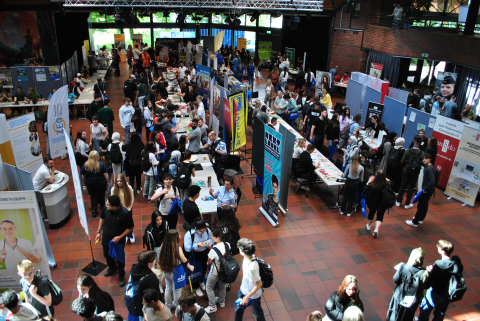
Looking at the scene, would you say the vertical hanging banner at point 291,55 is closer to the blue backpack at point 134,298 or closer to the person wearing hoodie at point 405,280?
the person wearing hoodie at point 405,280

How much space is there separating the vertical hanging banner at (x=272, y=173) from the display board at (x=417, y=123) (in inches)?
188

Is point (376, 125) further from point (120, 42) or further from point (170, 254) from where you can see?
point (120, 42)

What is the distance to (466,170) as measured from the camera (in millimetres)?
8133

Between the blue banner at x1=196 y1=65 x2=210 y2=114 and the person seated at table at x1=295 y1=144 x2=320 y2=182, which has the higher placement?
the blue banner at x1=196 y1=65 x2=210 y2=114

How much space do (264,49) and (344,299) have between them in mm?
21784

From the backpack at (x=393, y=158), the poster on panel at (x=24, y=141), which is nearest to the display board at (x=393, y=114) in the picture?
the backpack at (x=393, y=158)

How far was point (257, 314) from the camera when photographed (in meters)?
4.43

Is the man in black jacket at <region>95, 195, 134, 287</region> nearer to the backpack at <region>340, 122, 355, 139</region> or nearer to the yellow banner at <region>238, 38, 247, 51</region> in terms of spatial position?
the backpack at <region>340, 122, 355, 139</region>

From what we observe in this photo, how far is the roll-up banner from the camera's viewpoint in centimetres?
1196

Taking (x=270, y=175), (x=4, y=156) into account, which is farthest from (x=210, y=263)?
(x=4, y=156)

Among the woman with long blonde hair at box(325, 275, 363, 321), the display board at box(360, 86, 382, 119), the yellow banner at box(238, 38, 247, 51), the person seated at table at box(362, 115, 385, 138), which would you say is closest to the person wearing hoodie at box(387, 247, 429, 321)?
the woman with long blonde hair at box(325, 275, 363, 321)

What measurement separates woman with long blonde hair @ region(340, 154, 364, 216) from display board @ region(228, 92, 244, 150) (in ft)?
9.23

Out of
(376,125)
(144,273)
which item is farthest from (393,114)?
(144,273)

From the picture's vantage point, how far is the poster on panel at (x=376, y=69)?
53.2ft
